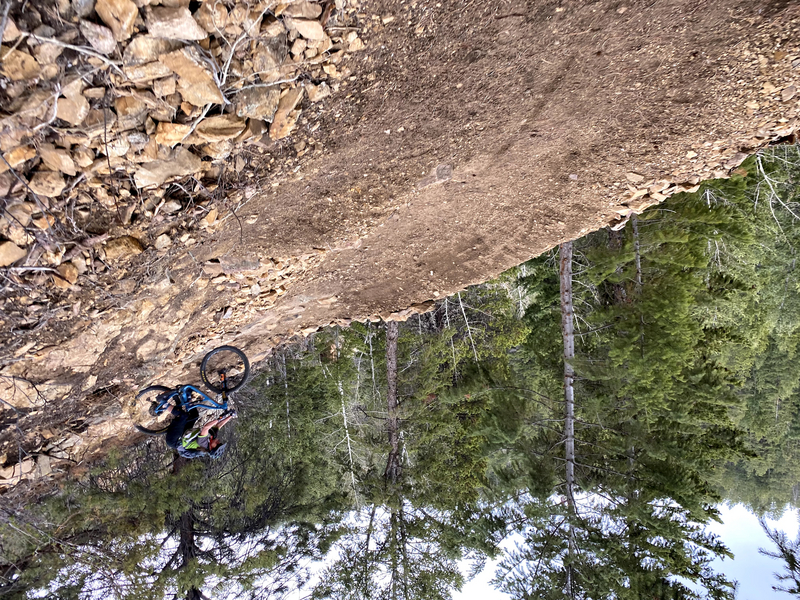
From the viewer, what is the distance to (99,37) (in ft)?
8.19

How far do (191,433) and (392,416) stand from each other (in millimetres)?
3451

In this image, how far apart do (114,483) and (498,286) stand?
710 centimetres

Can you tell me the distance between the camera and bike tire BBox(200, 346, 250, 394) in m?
5.41

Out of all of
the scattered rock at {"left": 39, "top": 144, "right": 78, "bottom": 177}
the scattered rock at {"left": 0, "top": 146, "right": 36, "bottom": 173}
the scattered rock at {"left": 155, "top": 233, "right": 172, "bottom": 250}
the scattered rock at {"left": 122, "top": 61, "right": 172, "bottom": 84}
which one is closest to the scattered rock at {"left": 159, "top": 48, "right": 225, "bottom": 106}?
the scattered rock at {"left": 122, "top": 61, "right": 172, "bottom": 84}

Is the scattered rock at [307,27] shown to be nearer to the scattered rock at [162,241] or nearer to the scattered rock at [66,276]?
the scattered rock at [162,241]

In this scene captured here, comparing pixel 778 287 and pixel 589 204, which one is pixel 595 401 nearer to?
pixel 589 204

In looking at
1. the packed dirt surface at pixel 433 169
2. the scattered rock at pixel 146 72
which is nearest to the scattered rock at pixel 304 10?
the packed dirt surface at pixel 433 169

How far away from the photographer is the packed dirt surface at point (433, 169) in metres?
3.49

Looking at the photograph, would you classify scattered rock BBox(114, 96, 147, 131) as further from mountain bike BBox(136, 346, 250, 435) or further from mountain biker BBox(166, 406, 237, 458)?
mountain biker BBox(166, 406, 237, 458)

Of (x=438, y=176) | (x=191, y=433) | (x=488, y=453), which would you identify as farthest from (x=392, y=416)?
(x=438, y=176)

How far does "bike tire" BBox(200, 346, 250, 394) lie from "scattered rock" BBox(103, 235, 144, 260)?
1.96 m

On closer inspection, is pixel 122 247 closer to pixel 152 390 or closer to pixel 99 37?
pixel 99 37

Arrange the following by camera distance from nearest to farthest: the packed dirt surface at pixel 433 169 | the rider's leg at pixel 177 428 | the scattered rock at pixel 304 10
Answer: the scattered rock at pixel 304 10 → the packed dirt surface at pixel 433 169 → the rider's leg at pixel 177 428

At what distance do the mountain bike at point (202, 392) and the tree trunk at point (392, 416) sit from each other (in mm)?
2670
